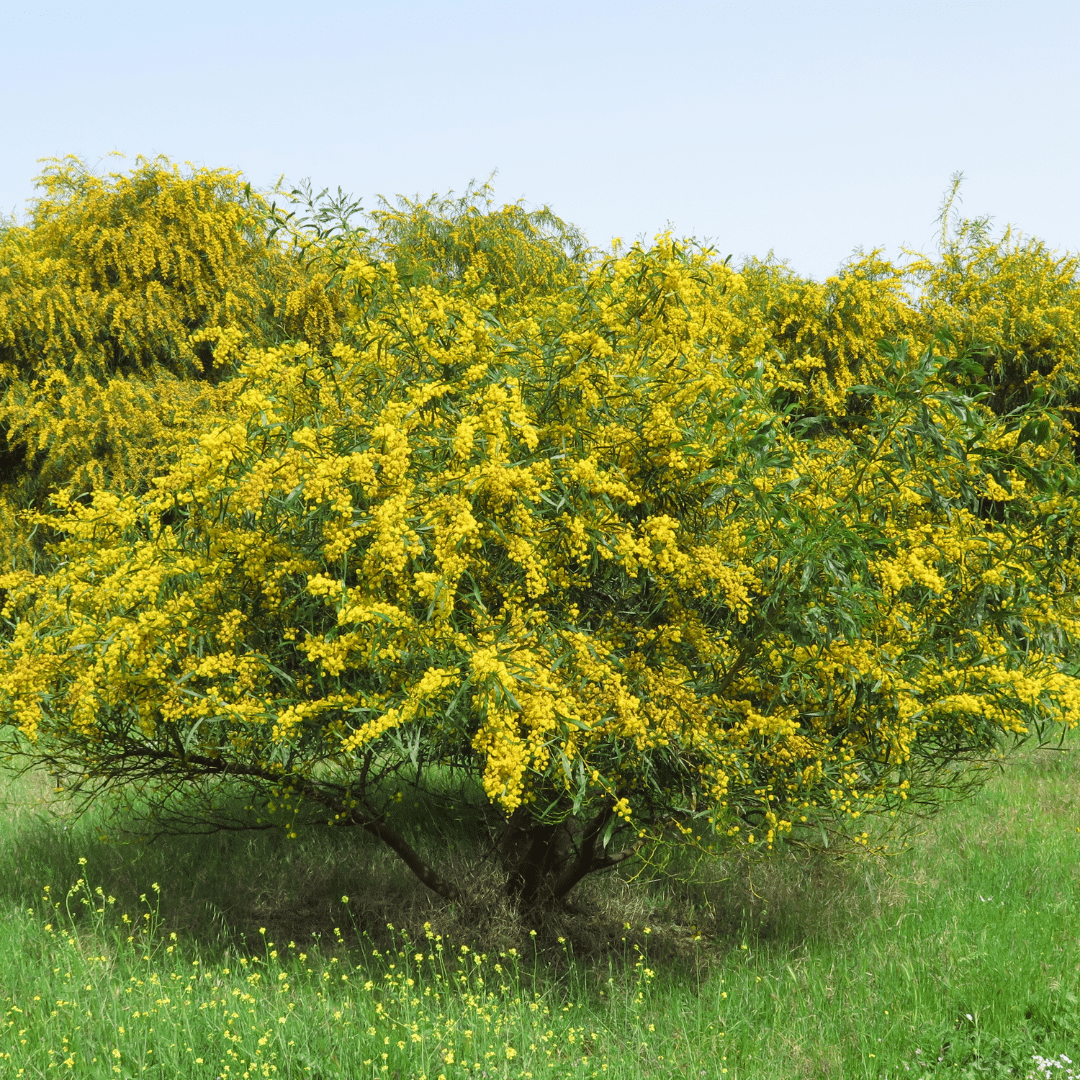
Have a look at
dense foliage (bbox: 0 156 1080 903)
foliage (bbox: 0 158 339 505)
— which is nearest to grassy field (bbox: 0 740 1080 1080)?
dense foliage (bbox: 0 156 1080 903)

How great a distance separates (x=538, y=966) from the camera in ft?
14.2

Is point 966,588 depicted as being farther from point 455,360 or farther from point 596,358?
point 455,360

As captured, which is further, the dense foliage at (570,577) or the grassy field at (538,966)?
the grassy field at (538,966)

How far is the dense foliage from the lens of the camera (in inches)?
126

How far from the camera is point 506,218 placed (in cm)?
1170

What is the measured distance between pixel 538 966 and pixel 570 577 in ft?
6.42

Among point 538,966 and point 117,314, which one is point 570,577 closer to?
point 538,966

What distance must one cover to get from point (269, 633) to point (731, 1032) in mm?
2384

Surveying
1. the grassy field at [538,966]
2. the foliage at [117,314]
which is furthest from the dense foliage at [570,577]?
the foliage at [117,314]

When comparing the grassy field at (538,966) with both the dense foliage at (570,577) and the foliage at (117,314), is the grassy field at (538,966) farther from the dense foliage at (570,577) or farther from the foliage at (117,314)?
the foliage at (117,314)

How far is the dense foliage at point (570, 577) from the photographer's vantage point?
3.19 m

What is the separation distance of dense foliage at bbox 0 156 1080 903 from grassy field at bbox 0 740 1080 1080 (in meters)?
0.68

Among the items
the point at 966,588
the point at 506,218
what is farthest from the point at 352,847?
the point at 506,218

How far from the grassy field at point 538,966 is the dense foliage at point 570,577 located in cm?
68
